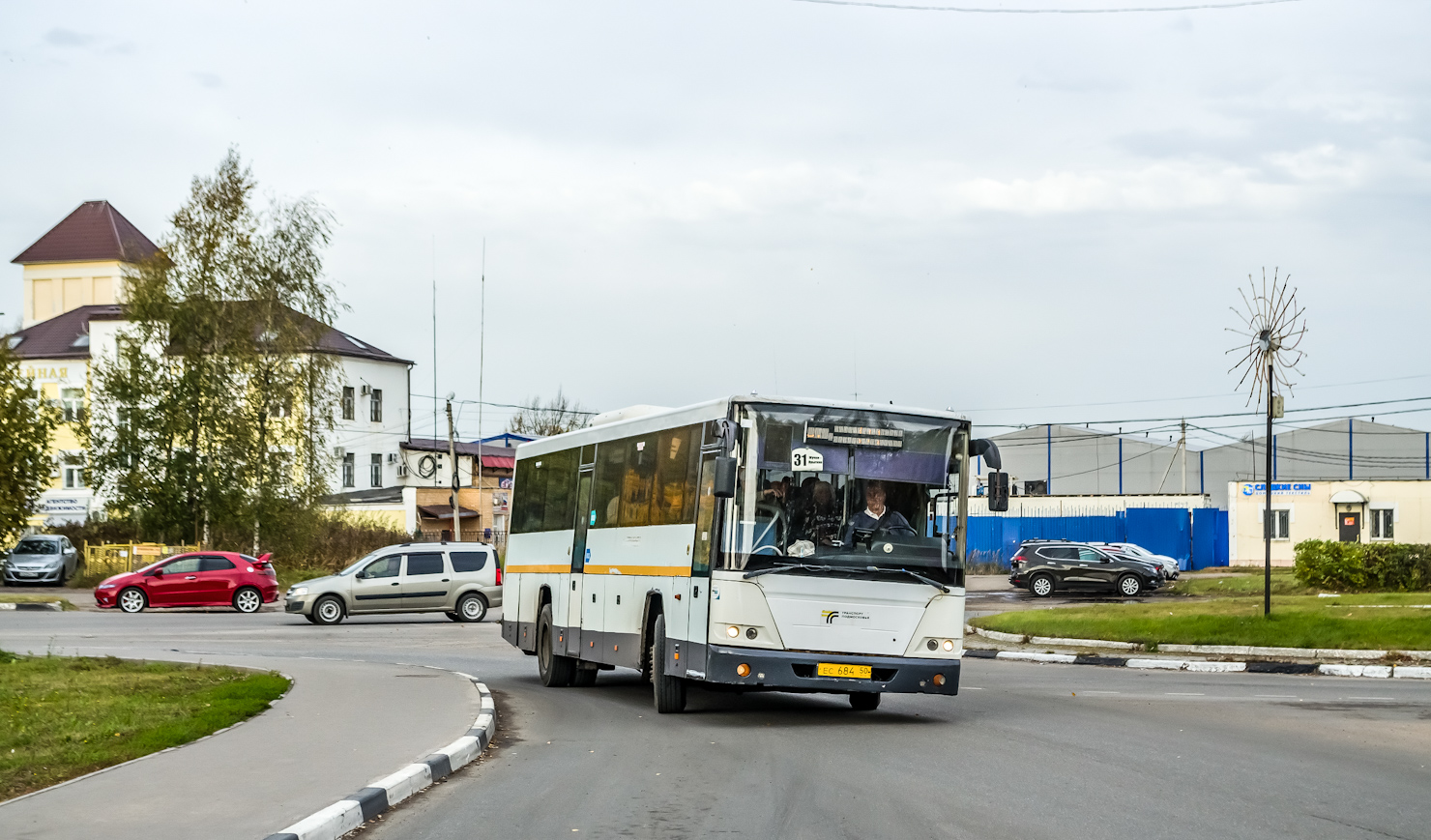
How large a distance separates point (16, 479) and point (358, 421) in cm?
5243

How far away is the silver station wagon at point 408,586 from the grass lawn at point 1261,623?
38.7ft

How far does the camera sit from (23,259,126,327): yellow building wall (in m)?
81.1

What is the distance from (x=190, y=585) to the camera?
3772 centimetres

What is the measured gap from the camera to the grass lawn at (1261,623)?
2191 cm

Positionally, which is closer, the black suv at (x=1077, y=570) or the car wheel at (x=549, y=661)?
the car wheel at (x=549, y=661)

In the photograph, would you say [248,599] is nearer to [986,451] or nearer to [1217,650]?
[1217,650]

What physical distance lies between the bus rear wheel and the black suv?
30150mm

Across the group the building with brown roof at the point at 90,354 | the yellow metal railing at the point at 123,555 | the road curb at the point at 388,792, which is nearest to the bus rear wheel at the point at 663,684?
the road curb at the point at 388,792

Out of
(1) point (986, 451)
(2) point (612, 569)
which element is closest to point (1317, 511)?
(2) point (612, 569)

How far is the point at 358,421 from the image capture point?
73812 mm

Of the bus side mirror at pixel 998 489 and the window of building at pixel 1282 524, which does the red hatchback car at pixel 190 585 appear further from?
the window of building at pixel 1282 524

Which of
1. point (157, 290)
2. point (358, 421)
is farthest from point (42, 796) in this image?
point (358, 421)

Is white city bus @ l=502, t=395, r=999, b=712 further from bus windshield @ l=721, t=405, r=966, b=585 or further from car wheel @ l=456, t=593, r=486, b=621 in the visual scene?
car wheel @ l=456, t=593, r=486, b=621

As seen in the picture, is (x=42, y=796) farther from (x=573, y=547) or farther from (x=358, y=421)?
(x=358, y=421)
